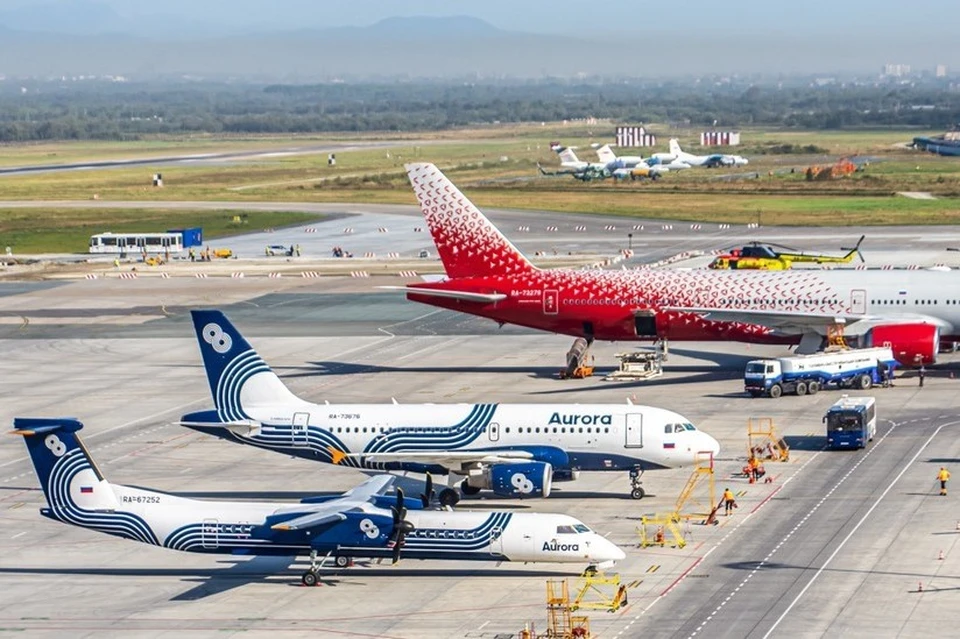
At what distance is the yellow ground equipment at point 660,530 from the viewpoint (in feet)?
201

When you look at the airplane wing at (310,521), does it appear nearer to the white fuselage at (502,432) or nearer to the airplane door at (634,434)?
the white fuselage at (502,432)

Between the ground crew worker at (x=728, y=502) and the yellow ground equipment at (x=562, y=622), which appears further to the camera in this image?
the ground crew worker at (x=728, y=502)

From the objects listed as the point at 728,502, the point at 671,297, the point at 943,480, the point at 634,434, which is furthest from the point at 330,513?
the point at 671,297

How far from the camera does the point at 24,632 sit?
5256 cm

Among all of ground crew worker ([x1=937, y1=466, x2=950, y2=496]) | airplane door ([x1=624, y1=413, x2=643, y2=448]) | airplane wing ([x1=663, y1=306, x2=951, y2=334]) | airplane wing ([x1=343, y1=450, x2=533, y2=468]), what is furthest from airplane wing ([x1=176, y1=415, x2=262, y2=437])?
airplane wing ([x1=663, y1=306, x2=951, y2=334])

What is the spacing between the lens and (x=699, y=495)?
68.9 m

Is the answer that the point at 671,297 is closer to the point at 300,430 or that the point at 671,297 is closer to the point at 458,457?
the point at 458,457

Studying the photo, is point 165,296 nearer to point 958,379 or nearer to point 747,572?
point 958,379

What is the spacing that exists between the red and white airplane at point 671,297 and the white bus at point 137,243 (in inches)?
3000

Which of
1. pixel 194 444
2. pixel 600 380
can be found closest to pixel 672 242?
pixel 600 380

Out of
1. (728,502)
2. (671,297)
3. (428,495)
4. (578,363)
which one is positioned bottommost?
(728,502)

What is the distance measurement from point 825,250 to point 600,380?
6410cm

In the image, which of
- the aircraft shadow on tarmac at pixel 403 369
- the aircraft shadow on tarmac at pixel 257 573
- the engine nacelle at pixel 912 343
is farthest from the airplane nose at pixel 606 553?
the aircraft shadow on tarmac at pixel 403 369

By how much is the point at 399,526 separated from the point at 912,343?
4579 centimetres
